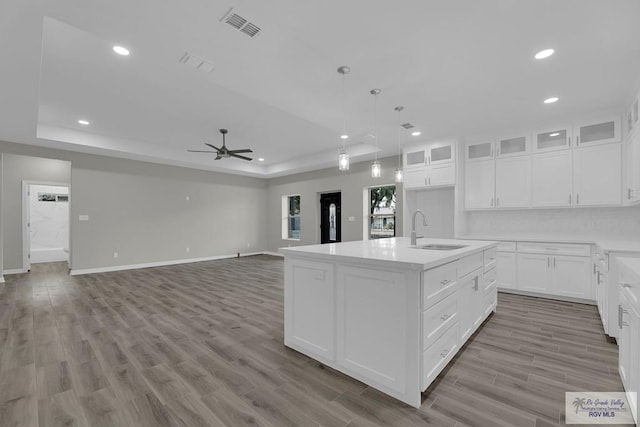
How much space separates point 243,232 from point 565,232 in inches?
307

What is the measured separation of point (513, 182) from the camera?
4.52 m

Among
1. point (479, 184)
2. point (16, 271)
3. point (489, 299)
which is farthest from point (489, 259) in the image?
point (16, 271)

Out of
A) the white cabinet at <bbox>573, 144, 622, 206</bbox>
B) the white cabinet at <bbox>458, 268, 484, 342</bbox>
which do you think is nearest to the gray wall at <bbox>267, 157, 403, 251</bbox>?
the white cabinet at <bbox>573, 144, 622, 206</bbox>

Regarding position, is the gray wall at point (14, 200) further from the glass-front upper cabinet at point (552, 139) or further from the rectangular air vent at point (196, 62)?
the glass-front upper cabinet at point (552, 139)

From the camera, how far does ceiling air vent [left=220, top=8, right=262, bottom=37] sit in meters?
2.06

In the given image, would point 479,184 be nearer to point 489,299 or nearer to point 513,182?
point 513,182

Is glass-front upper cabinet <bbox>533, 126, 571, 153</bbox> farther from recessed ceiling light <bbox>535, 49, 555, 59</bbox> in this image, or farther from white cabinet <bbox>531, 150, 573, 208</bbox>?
recessed ceiling light <bbox>535, 49, 555, 59</bbox>

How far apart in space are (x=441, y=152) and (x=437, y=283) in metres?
3.90

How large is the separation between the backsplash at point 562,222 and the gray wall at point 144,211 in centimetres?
655

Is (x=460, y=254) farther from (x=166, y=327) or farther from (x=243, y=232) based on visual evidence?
(x=243, y=232)

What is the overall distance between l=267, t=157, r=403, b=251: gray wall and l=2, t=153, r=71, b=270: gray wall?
598 cm

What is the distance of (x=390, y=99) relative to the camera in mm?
3561

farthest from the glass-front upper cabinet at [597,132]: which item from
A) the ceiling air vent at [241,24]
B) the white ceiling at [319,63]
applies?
the ceiling air vent at [241,24]

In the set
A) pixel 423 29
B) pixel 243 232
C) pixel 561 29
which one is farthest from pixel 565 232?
pixel 243 232
